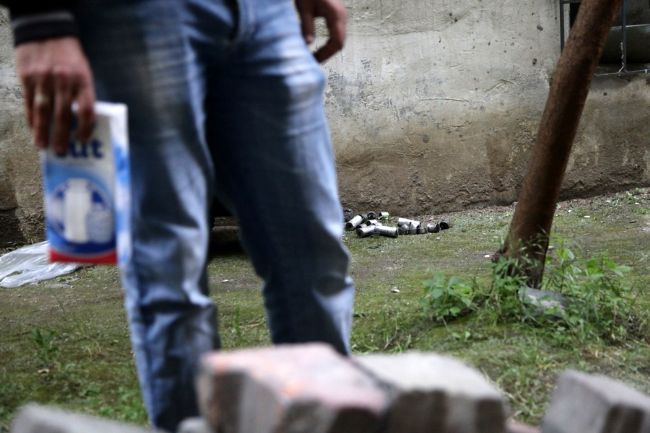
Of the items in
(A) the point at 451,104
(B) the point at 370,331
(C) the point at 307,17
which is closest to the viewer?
(C) the point at 307,17

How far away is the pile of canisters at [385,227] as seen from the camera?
6.14m

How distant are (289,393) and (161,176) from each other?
68 cm

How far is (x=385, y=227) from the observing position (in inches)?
243

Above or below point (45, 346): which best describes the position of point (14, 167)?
below

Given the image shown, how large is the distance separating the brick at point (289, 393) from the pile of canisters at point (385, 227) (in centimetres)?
481

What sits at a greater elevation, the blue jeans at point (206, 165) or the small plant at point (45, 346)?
the blue jeans at point (206, 165)

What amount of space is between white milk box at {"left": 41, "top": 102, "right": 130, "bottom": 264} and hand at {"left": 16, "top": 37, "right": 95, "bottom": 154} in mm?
24

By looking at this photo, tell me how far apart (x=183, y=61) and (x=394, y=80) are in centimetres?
493

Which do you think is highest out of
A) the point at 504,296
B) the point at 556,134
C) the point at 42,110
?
the point at 42,110

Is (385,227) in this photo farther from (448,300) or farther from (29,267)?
(448,300)

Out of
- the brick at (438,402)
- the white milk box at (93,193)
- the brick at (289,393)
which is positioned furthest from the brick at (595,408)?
the white milk box at (93,193)

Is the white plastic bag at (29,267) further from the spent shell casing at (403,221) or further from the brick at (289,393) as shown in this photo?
the brick at (289,393)

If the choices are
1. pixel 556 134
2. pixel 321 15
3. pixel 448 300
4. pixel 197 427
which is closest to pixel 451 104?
pixel 556 134

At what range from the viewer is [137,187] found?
1.76 metres
